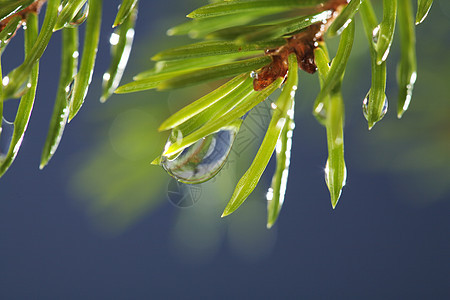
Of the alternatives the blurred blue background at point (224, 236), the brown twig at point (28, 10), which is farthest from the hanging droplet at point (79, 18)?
the blurred blue background at point (224, 236)

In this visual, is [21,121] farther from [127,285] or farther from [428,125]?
[127,285]

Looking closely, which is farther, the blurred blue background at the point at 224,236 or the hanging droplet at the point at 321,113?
the blurred blue background at the point at 224,236

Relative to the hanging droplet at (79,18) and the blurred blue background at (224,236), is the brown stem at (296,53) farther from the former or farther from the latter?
the blurred blue background at (224,236)

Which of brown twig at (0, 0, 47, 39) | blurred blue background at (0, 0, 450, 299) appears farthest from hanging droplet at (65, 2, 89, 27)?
blurred blue background at (0, 0, 450, 299)

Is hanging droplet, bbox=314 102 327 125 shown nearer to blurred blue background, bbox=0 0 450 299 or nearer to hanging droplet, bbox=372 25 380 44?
hanging droplet, bbox=372 25 380 44

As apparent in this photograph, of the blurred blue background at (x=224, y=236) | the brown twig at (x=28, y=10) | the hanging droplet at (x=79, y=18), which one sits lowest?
the blurred blue background at (x=224, y=236)

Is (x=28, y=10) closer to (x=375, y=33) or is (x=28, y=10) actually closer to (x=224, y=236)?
(x=375, y=33)

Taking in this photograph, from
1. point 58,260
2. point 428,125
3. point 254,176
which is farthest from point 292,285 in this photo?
point 254,176

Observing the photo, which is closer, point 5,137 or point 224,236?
point 5,137

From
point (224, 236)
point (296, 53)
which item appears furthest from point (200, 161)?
point (224, 236)
